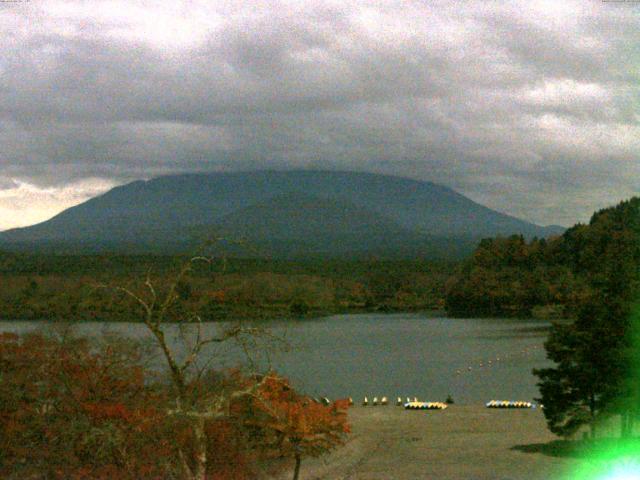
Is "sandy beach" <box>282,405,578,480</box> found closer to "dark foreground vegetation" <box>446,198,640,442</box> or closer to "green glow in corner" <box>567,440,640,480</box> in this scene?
"green glow in corner" <box>567,440,640,480</box>

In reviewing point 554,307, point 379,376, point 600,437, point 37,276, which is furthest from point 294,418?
point 554,307

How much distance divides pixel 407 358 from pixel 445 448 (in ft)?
96.4

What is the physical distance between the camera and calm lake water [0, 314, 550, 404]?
133ft

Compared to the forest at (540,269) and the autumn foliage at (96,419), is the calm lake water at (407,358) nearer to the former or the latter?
the autumn foliage at (96,419)

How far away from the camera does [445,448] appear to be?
80.2 feet

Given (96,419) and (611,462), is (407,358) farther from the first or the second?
(96,419)

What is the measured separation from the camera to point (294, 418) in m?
17.0

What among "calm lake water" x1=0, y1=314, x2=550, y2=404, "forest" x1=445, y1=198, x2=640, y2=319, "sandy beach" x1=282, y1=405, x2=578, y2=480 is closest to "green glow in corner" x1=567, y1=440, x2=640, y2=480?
"sandy beach" x1=282, y1=405, x2=578, y2=480

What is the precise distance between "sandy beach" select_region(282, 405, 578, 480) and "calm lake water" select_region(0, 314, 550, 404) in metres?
4.10

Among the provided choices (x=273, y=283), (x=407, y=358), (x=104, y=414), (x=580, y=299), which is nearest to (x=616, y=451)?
(x=104, y=414)

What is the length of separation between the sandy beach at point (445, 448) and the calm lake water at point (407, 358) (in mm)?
4097

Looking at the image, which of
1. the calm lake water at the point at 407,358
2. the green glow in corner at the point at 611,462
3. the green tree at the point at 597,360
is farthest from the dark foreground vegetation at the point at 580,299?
the calm lake water at the point at 407,358

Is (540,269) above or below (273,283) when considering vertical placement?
above

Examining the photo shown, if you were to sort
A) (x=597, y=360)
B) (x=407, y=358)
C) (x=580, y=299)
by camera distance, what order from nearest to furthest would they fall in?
(x=597, y=360) < (x=580, y=299) < (x=407, y=358)
